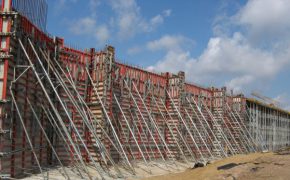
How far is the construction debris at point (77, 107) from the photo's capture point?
14602 mm

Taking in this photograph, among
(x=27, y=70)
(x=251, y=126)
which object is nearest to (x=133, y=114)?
(x=27, y=70)

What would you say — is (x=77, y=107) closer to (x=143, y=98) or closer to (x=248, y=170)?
(x=248, y=170)

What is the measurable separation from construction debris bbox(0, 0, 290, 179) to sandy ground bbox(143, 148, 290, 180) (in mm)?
1917

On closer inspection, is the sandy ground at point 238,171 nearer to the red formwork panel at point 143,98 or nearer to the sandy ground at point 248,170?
the sandy ground at point 248,170

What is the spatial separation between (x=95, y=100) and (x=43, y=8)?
628 cm

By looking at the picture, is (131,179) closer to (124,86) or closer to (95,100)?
(95,100)

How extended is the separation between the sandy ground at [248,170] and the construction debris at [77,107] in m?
1.92

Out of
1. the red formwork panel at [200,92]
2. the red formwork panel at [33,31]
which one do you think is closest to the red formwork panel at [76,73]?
the red formwork panel at [33,31]

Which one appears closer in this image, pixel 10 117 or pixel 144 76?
pixel 10 117

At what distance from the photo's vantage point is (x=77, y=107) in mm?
16953

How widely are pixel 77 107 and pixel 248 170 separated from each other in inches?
334

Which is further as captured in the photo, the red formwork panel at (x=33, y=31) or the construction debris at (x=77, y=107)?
the red formwork panel at (x=33, y=31)

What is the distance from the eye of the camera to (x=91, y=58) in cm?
2172

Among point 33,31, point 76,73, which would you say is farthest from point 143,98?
point 33,31
